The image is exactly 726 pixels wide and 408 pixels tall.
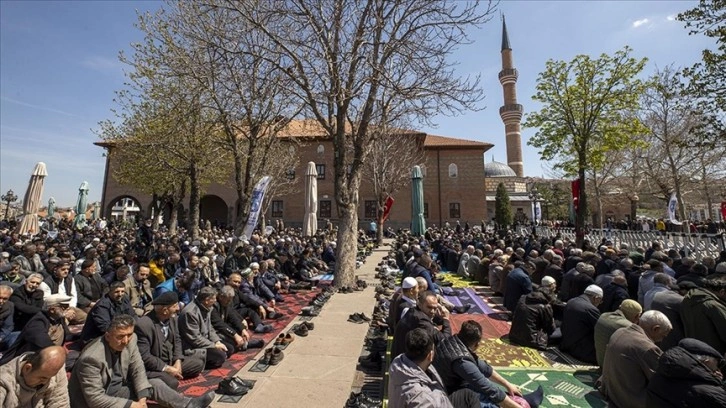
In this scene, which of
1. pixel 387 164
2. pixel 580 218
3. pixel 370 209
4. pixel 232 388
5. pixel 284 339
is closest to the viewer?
pixel 232 388

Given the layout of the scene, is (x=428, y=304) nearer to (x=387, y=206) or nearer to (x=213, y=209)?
(x=387, y=206)

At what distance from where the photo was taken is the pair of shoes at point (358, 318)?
6.77 metres

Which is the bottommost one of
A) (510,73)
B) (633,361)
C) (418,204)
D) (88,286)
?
(633,361)

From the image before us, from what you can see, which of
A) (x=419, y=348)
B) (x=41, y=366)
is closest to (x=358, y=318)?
(x=419, y=348)

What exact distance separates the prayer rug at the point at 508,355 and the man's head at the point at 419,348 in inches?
106

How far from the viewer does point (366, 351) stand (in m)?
5.26

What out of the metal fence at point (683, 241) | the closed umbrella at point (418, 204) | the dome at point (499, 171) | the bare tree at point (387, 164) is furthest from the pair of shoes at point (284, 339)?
the dome at point (499, 171)

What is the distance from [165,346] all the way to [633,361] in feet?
16.1

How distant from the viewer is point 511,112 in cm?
5059

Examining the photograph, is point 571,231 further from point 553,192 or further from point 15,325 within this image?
point 553,192

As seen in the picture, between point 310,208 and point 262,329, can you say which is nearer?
point 262,329

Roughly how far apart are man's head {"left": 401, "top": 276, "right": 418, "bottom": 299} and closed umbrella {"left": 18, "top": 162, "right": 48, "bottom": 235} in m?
15.3

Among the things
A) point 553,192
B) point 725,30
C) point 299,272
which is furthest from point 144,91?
point 553,192

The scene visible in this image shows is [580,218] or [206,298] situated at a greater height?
[580,218]
